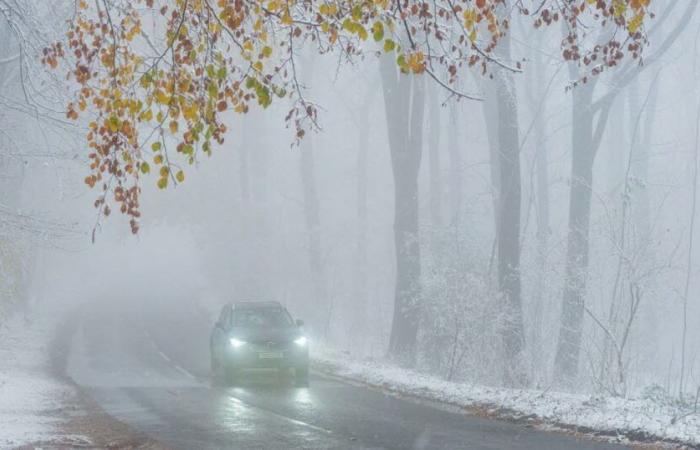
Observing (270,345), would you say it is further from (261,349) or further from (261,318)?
(261,318)

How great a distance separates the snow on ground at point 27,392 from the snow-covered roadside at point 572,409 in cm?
637

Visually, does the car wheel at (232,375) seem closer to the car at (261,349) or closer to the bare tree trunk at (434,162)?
the car at (261,349)

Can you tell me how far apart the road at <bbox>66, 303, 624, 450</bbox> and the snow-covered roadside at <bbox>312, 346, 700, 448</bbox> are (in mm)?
512

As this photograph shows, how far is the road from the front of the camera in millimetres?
11625

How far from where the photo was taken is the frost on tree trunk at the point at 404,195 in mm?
25578

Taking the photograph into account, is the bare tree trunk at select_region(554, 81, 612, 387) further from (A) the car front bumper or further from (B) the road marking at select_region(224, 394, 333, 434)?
(B) the road marking at select_region(224, 394, 333, 434)

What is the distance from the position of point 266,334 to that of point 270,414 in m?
5.44

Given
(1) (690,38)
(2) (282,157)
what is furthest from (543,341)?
(2) (282,157)

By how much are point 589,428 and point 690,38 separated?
3712 centimetres

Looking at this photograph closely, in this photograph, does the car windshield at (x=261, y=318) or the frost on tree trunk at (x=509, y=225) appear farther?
the frost on tree trunk at (x=509, y=225)

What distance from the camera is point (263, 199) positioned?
5388 cm

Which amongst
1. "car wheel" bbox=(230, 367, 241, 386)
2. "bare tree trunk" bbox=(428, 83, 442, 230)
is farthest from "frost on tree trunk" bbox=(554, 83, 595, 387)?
"bare tree trunk" bbox=(428, 83, 442, 230)

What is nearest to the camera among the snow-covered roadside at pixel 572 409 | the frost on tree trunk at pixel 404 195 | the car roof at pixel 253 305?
the snow-covered roadside at pixel 572 409

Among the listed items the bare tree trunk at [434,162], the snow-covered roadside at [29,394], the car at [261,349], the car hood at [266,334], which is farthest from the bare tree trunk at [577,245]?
the snow-covered roadside at [29,394]
